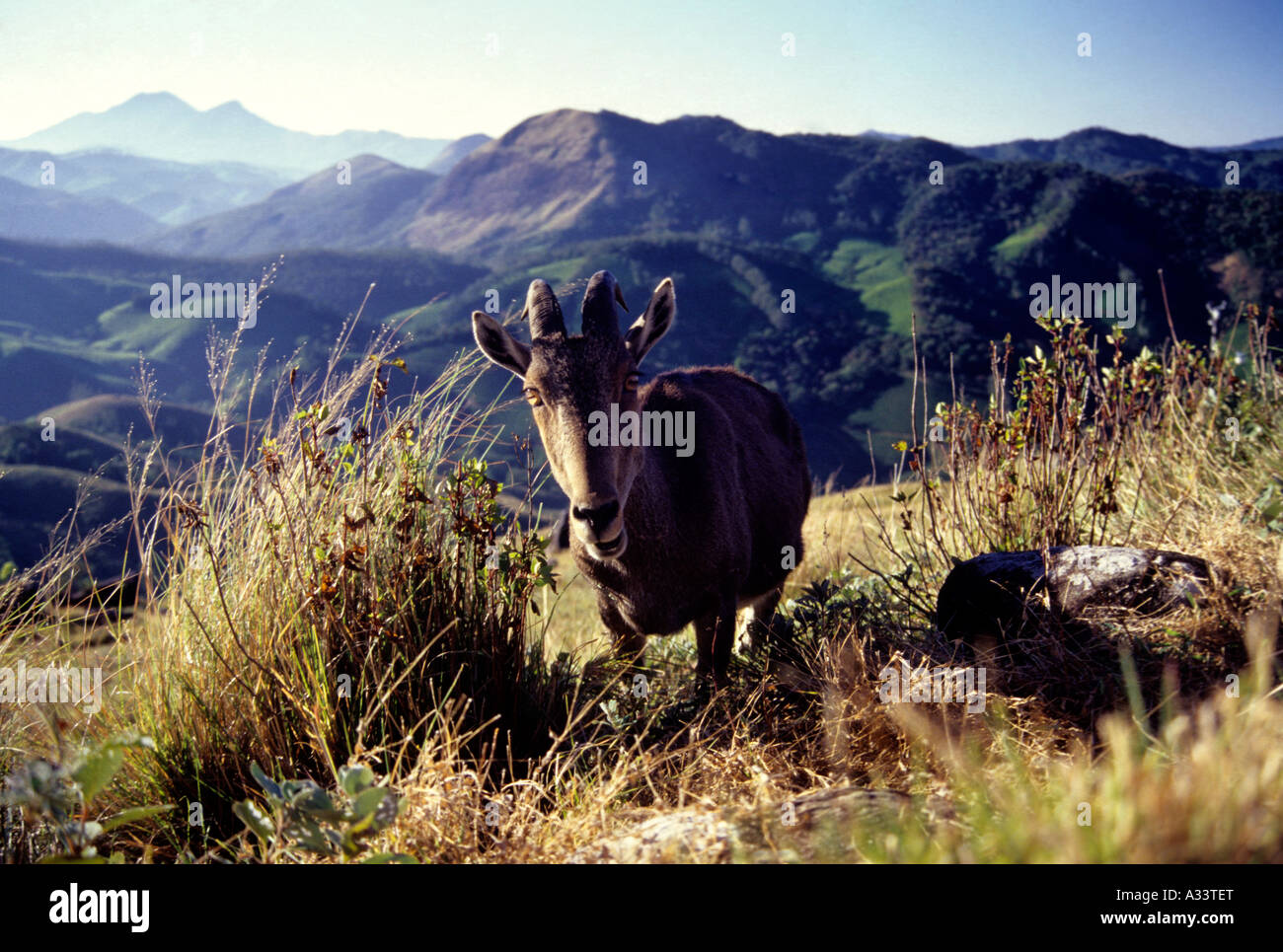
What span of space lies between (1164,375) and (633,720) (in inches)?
242

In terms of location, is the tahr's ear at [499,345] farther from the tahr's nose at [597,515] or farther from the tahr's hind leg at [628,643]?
the tahr's hind leg at [628,643]

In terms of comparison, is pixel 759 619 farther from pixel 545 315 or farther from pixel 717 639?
pixel 545 315

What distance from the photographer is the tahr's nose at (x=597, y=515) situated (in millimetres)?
4160

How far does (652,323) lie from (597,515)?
5.34ft

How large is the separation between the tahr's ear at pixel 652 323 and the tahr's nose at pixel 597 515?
1.17m

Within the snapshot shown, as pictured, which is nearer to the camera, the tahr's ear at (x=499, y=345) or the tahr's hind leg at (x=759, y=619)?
the tahr's ear at (x=499, y=345)

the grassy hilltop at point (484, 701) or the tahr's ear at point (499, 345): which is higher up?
the tahr's ear at point (499, 345)

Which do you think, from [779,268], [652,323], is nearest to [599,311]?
[652,323]

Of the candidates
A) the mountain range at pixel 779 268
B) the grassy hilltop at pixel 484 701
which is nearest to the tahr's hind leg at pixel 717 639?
the grassy hilltop at pixel 484 701

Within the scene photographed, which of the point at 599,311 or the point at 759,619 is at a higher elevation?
the point at 599,311

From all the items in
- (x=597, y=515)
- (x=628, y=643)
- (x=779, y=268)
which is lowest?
(x=628, y=643)

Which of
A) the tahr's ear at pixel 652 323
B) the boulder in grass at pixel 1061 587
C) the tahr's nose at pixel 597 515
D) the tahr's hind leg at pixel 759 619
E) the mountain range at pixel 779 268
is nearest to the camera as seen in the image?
the tahr's nose at pixel 597 515

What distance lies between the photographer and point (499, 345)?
5008 mm

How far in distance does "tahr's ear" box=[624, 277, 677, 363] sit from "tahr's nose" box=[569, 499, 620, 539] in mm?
1175
